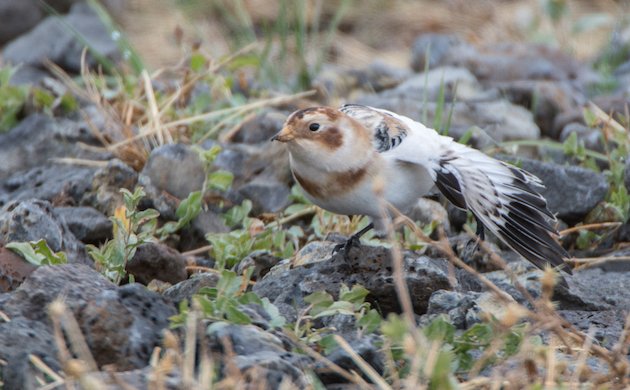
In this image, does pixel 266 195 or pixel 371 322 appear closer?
pixel 371 322

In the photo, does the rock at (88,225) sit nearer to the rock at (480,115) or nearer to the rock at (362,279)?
the rock at (362,279)

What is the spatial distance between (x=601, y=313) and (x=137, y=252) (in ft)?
5.00

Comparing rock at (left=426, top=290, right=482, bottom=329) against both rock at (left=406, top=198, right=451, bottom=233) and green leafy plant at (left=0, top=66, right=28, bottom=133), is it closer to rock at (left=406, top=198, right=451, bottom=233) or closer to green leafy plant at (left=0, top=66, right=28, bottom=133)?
rock at (left=406, top=198, right=451, bottom=233)

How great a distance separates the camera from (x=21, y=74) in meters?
6.89

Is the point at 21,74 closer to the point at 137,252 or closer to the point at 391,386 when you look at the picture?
the point at 137,252

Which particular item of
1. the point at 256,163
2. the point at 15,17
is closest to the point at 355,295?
the point at 256,163

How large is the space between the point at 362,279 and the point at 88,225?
1202 mm

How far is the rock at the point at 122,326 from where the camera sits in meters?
2.74

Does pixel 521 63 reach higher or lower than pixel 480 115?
lower

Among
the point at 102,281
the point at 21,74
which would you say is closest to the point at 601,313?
the point at 102,281

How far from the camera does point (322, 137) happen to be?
358 cm

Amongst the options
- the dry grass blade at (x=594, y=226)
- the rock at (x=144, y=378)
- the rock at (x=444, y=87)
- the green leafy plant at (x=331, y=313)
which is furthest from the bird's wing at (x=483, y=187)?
the rock at (x=444, y=87)

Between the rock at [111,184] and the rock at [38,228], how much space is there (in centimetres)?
60

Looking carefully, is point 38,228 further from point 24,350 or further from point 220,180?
point 24,350
